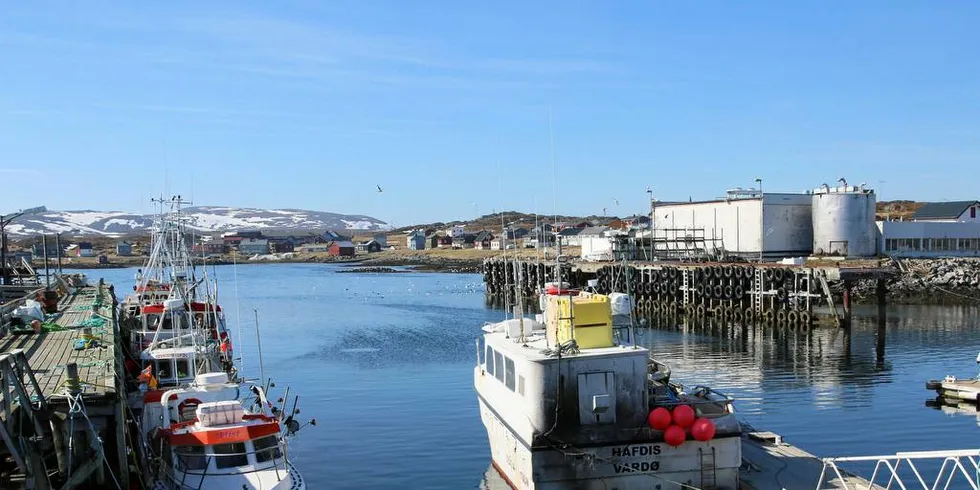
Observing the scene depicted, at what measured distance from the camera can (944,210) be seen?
309ft

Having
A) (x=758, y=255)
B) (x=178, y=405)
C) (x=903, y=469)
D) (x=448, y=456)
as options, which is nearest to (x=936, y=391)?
(x=903, y=469)

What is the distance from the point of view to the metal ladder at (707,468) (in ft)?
60.7

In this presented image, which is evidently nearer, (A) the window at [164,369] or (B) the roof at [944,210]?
(A) the window at [164,369]

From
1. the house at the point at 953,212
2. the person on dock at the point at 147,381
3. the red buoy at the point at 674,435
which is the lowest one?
the red buoy at the point at 674,435

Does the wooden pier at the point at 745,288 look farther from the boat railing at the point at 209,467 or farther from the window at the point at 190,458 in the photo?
the window at the point at 190,458

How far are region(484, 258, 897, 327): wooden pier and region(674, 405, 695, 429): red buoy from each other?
33813 millimetres

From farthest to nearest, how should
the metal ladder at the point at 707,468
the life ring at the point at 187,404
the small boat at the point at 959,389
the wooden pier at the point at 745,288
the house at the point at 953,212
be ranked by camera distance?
1. the house at the point at 953,212
2. the wooden pier at the point at 745,288
3. the small boat at the point at 959,389
4. the life ring at the point at 187,404
5. the metal ladder at the point at 707,468

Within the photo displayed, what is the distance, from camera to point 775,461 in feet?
69.3

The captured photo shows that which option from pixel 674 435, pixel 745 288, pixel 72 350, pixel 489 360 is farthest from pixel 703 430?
pixel 745 288

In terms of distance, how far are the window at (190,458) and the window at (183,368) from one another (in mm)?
9363

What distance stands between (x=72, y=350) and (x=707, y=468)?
15792mm

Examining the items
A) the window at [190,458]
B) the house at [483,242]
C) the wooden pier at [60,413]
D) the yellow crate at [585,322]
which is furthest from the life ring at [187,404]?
the house at [483,242]

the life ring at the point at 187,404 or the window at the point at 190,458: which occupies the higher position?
the life ring at the point at 187,404

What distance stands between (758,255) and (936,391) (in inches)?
1581
